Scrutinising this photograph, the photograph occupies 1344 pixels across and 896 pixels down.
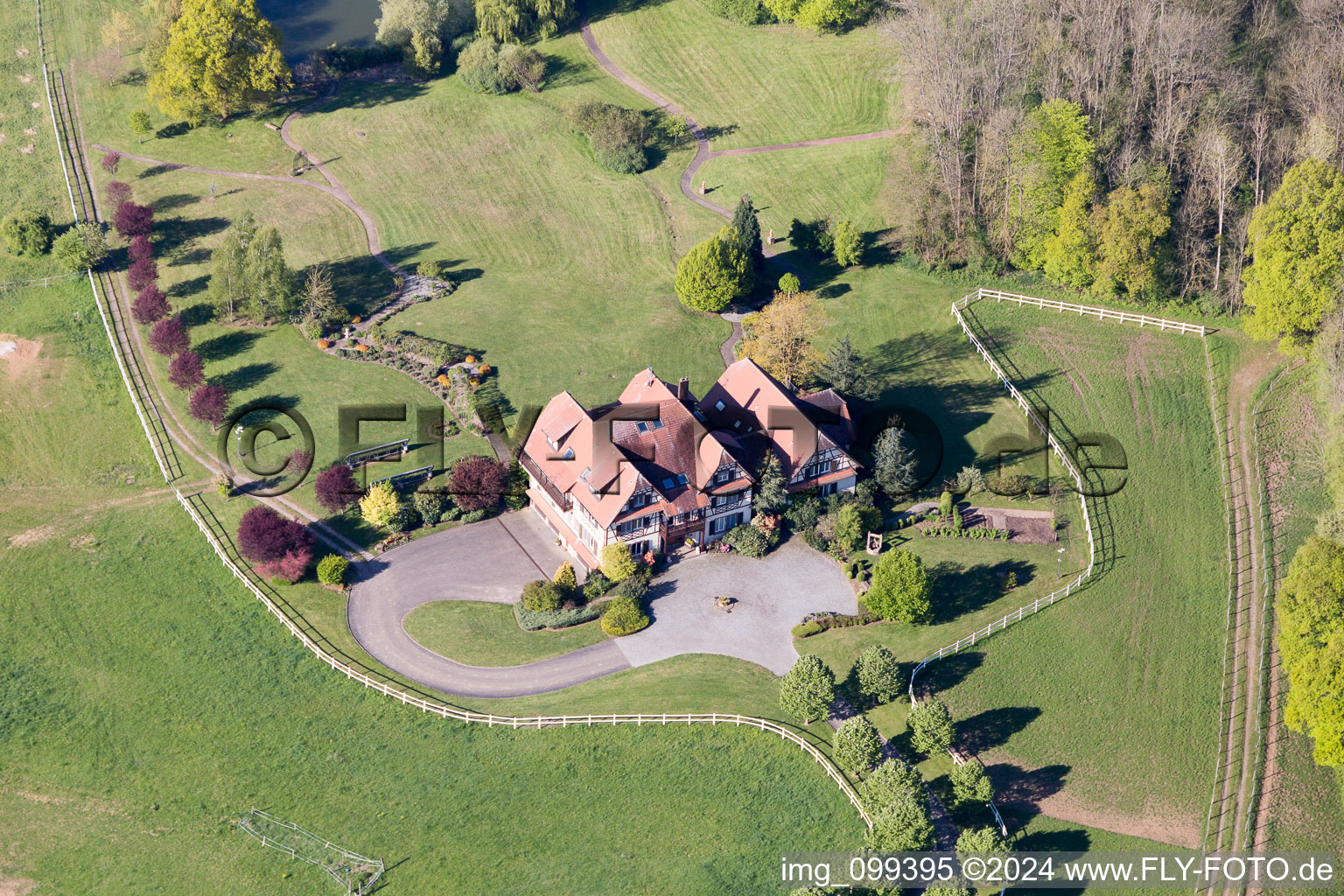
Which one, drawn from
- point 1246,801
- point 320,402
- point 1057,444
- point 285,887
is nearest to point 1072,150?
point 1057,444

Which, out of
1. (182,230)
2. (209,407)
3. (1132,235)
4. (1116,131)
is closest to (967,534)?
(1132,235)

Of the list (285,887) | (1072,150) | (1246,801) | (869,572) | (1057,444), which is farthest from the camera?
(1072,150)

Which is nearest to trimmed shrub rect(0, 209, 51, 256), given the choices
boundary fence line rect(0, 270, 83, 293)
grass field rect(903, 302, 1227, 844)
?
boundary fence line rect(0, 270, 83, 293)

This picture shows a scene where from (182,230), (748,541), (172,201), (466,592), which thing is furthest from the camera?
(172,201)

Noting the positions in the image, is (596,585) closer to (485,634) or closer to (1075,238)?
(485,634)

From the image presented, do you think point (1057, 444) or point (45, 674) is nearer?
point (45, 674)

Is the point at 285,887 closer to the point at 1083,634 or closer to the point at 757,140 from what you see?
the point at 1083,634

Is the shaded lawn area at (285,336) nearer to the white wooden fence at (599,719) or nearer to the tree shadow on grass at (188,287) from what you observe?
the tree shadow on grass at (188,287)

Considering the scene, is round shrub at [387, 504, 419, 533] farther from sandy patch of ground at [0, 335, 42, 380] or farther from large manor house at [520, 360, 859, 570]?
sandy patch of ground at [0, 335, 42, 380]
